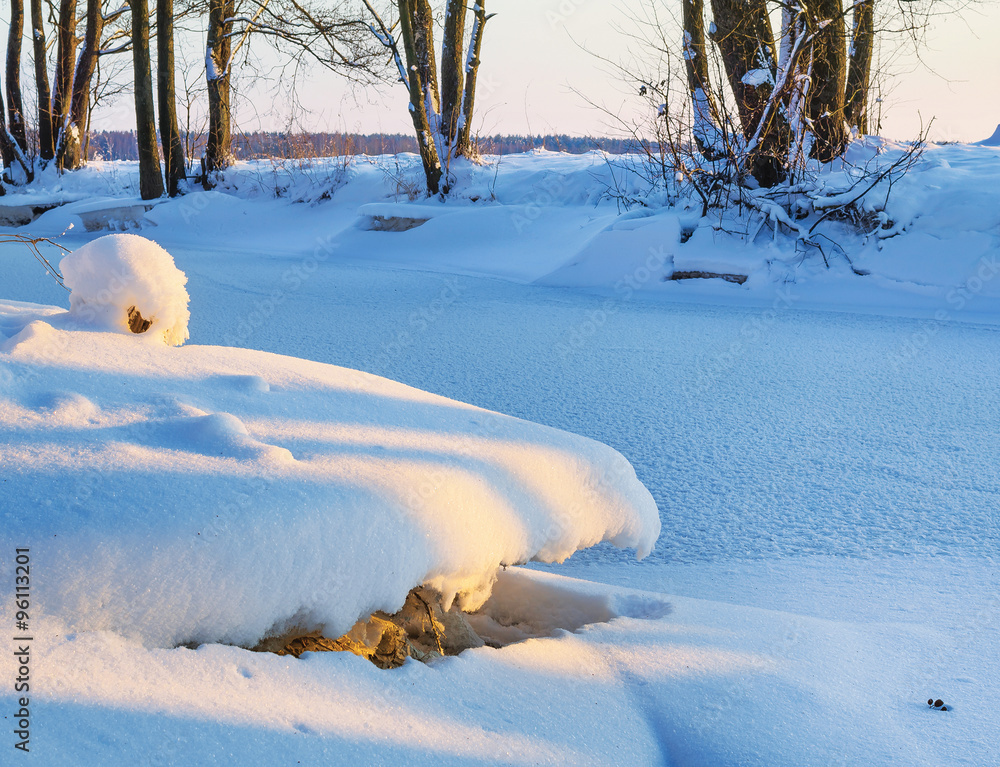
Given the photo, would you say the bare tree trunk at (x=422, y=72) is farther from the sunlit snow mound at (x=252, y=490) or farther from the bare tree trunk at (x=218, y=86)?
the sunlit snow mound at (x=252, y=490)

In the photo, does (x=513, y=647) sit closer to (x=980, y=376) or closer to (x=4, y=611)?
(x=4, y=611)

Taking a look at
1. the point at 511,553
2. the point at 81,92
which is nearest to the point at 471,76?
the point at 81,92

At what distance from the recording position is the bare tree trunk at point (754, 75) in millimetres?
5793

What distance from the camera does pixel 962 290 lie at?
4.92 meters

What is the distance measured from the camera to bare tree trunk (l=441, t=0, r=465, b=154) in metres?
8.58

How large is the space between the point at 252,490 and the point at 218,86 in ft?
33.7

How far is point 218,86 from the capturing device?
10.1 meters

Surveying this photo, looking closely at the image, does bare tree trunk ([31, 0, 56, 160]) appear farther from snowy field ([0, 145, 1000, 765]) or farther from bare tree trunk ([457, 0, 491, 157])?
snowy field ([0, 145, 1000, 765])

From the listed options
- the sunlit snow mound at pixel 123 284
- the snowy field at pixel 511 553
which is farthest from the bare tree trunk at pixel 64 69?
the sunlit snow mound at pixel 123 284

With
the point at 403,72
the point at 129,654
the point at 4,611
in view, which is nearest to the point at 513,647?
the point at 129,654

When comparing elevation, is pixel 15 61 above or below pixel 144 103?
above

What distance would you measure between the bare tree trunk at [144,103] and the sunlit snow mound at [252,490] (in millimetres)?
8298

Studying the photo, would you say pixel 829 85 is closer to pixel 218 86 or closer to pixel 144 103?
pixel 144 103

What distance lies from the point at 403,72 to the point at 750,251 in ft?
15.1
